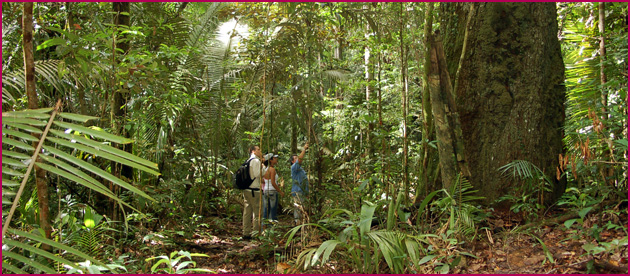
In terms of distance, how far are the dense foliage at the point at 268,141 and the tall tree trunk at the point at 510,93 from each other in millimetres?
181

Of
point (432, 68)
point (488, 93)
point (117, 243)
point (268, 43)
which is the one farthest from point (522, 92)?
point (117, 243)

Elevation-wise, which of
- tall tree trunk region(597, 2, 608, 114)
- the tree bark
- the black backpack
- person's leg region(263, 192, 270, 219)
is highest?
tall tree trunk region(597, 2, 608, 114)

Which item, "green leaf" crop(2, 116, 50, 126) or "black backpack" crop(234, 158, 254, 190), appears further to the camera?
"black backpack" crop(234, 158, 254, 190)

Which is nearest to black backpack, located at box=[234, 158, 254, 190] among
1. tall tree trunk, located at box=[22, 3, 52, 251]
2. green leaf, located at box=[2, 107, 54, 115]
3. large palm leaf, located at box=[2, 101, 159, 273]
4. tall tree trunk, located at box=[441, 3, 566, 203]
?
tall tree trunk, located at box=[441, 3, 566, 203]

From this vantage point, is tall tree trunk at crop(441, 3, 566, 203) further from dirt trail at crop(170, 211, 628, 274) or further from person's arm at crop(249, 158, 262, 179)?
person's arm at crop(249, 158, 262, 179)

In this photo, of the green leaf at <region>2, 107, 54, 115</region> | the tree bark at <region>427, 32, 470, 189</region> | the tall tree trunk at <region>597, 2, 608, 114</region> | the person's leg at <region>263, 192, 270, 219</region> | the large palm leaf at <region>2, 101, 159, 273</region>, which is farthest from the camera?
the person's leg at <region>263, 192, 270, 219</region>

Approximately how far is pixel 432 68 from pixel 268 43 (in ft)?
7.51

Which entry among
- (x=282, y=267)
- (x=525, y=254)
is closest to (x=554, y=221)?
(x=525, y=254)

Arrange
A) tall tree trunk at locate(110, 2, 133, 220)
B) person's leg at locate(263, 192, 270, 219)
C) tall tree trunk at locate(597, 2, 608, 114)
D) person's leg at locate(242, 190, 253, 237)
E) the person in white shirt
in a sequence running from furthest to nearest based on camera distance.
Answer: person's leg at locate(263, 192, 270, 219) → the person in white shirt → person's leg at locate(242, 190, 253, 237) → tall tree trunk at locate(597, 2, 608, 114) → tall tree trunk at locate(110, 2, 133, 220)

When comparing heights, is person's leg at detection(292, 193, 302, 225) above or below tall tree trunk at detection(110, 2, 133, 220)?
below

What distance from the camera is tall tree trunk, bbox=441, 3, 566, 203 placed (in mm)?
4652

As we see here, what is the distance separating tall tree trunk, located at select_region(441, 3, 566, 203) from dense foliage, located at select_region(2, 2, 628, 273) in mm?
181

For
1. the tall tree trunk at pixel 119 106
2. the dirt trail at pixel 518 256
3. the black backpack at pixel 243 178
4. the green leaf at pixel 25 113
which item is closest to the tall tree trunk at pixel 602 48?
the dirt trail at pixel 518 256

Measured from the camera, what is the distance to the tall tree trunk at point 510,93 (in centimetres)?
465
